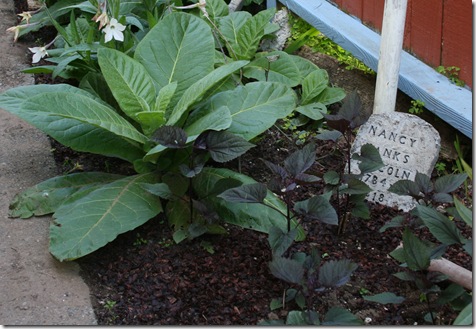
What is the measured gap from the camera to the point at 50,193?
10.4 ft

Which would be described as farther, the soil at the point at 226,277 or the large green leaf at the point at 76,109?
the large green leaf at the point at 76,109

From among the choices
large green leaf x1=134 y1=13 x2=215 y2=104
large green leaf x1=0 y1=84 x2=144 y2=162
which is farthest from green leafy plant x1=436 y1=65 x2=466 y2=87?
large green leaf x1=0 y1=84 x2=144 y2=162

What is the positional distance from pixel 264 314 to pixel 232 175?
685mm

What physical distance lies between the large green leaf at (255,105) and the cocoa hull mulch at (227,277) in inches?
16.4

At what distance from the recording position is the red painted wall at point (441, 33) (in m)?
3.40

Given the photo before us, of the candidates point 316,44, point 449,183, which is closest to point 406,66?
point 316,44

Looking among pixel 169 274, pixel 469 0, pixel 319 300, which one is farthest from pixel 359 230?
pixel 469 0

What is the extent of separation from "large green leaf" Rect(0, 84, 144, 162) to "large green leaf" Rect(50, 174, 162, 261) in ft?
0.57

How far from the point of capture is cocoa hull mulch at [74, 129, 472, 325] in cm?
263

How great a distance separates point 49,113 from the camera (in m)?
2.92

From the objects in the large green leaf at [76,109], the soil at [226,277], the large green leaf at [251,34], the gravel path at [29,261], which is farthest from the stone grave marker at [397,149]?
the gravel path at [29,261]

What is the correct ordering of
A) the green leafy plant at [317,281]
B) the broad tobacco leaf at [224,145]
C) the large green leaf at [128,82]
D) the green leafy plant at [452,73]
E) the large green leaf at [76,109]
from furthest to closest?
1. the green leafy plant at [452,73]
2. the large green leaf at [128,82]
3. the large green leaf at [76,109]
4. the broad tobacco leaf at [224,145]
5. the green leafy plant at [317,281]

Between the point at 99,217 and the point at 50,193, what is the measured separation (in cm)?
38

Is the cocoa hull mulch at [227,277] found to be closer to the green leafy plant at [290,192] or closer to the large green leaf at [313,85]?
the green leafy plant at [290,192]
